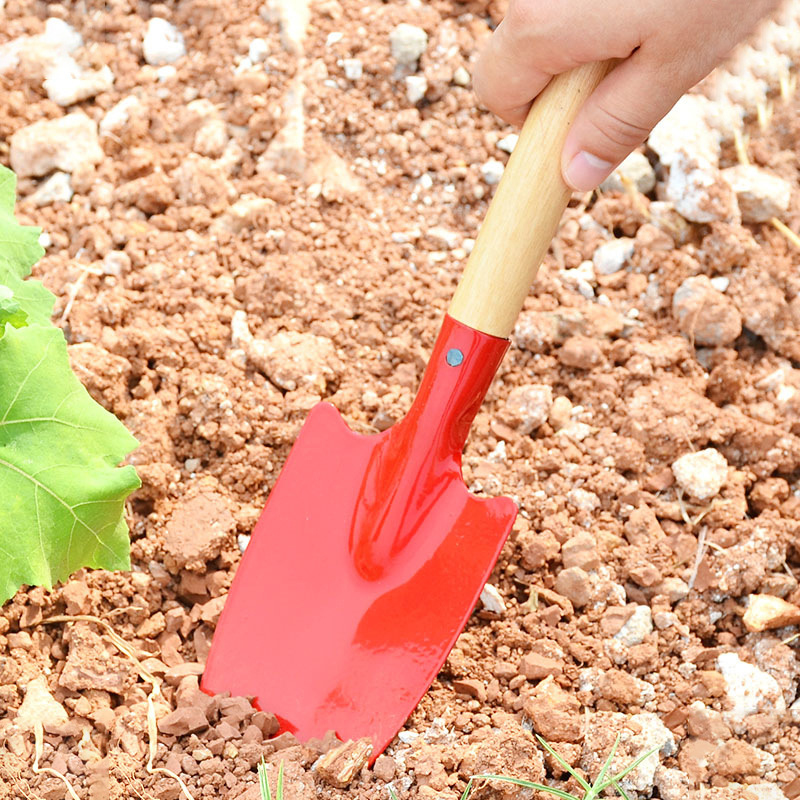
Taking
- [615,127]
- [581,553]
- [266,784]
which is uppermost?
[615,127]

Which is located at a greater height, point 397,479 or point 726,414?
point 726,414

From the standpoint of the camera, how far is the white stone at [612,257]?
224 cm

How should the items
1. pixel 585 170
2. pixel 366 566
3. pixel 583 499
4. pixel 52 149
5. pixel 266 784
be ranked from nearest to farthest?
pixel 266 784 < pixel 585 170 < pixel 366 566 < pixel 583 499 < pixel 52 149

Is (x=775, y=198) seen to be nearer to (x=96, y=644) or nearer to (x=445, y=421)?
(x=445, y=421)

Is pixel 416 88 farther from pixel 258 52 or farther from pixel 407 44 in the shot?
pixel 258 52

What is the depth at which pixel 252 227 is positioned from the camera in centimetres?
224

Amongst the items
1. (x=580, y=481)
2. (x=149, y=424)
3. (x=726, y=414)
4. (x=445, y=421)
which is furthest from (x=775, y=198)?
(x=149, y=424)

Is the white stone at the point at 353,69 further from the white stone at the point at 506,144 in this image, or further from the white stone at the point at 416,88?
the white stone at the point at 506,144

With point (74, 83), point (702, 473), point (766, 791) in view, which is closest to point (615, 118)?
point (702, 473)

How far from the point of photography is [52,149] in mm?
2301

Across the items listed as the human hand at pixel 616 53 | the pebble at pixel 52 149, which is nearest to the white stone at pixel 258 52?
the pebble at pixel 52 149

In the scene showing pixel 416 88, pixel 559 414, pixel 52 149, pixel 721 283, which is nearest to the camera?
pixel 559 414

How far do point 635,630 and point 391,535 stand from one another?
18.2 inches

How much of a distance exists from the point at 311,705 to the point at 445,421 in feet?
1.75
